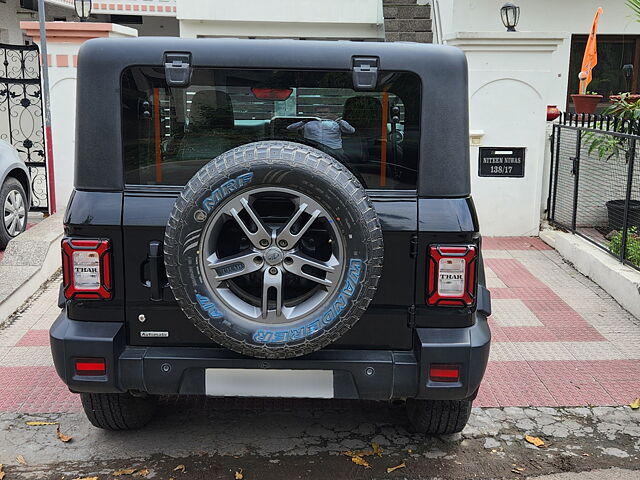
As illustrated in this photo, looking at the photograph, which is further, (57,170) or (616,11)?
(616,11)

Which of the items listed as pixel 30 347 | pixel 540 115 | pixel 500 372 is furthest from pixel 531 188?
pixel 30 347

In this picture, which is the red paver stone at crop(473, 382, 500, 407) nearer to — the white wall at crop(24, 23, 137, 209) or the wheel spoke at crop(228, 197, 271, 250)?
the wheel spoke at crop(228, 197, 271, 250)

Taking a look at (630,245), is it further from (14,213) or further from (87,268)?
(14,213)

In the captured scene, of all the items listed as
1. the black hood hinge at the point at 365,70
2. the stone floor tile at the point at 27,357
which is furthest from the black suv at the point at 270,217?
the stone floor tile at the point at 27,357

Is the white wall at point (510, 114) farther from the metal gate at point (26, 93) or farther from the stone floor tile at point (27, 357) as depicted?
the stone floor tile at point (27, 357)

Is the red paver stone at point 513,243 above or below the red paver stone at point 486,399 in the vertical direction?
above

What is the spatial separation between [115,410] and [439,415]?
5.54 feet

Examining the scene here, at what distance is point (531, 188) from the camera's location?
8531 mm

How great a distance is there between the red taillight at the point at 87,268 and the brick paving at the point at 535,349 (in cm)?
130

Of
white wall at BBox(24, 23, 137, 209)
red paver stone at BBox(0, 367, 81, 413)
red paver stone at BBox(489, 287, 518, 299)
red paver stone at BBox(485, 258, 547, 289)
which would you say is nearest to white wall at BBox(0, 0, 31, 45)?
white wall at BBox(24, 23, 137, 209)

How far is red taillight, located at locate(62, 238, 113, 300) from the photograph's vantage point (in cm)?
325

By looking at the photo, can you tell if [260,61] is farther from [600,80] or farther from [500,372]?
[600,80]

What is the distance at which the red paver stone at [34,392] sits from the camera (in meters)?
4.29

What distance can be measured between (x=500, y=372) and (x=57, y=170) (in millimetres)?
5873
